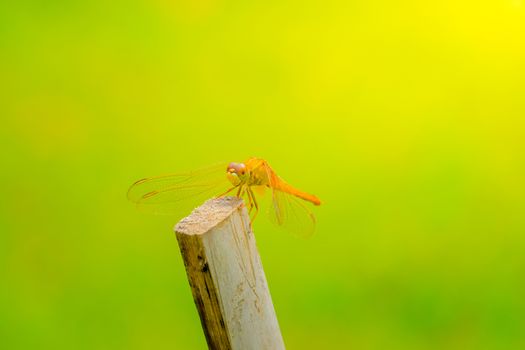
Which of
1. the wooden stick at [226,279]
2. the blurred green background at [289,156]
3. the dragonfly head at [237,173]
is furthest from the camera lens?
the blurred green background at [289,156]

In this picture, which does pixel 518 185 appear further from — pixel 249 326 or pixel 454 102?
pixel 249 326

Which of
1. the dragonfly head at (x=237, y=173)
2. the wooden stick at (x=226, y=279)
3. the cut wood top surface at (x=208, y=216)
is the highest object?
the dragonfly head at (x=237, y=173)

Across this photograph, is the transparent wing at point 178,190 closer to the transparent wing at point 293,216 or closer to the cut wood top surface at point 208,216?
the transparent wing at point 293,216

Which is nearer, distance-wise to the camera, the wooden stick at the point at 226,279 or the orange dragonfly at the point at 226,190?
the wooden stick at the point at 226,279

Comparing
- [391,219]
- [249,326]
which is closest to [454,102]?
[391,219]

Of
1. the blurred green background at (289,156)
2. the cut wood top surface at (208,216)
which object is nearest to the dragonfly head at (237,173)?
the cut wood top surface at (208,216)

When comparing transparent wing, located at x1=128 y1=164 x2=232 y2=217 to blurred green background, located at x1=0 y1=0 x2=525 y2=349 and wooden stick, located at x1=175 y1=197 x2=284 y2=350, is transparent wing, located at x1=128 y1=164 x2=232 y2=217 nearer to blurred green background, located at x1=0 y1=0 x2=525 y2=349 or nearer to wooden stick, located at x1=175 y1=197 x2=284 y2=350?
wooden stick, located at x1=175 y1=197 x2=284 y2=350

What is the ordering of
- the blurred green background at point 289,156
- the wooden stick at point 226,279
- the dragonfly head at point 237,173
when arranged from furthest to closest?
the blurred green background at point 289,156, the dragonfly head at point 237,173, the wooden stick at point 226,279
